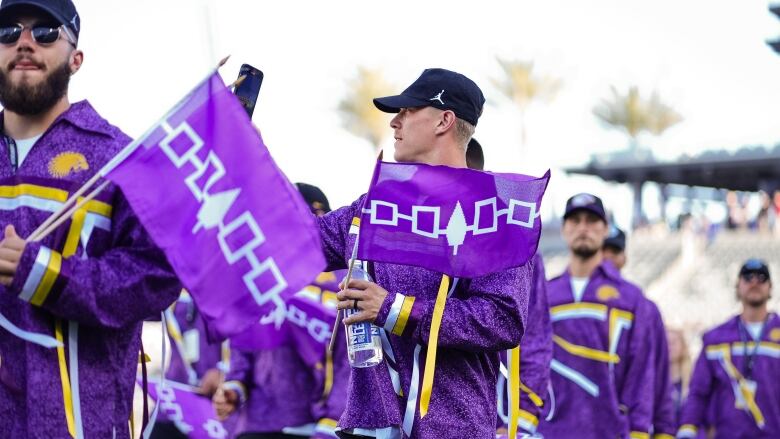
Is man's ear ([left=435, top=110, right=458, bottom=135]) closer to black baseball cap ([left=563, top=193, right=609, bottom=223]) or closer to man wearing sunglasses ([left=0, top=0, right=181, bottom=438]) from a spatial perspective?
man wearing sunglasses ([left=0, top=0, right=181, bottom=438])

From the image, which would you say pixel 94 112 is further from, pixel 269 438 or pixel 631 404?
pixel 631 404

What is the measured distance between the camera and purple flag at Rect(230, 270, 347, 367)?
980 cm

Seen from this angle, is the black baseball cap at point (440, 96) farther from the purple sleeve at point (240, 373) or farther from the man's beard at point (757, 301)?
the man's beard at point (757, 301)

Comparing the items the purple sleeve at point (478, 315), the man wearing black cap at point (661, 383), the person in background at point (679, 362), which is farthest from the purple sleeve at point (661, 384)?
the person in background at point (679, 362)

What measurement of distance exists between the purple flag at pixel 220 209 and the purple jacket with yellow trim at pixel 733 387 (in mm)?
8393

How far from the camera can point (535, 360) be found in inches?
329

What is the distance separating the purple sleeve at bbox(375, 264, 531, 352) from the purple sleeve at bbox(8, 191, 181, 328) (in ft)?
2.97

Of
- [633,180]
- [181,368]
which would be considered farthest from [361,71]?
[181,368]

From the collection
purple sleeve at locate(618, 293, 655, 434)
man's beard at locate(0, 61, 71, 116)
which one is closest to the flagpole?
man's beard at locate(0, 61, 71, 116)

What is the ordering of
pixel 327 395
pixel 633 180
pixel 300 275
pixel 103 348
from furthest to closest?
pixel 633 180 → pixel 327 395 → pixel 103 348 → pixel 300 275

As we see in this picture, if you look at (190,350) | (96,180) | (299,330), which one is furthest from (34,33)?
(190,350)

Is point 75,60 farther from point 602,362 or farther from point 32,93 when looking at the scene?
point 602,362

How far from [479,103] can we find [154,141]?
172cm

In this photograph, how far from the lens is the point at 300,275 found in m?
5.18
